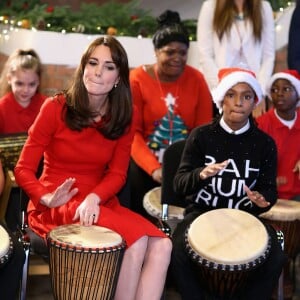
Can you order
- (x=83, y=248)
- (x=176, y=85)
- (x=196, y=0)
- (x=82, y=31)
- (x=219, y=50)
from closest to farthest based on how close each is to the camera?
(x=83, y=248) < (x=176, y=85) < (x=219, y=50) < (x=82, y=31) < (x=196, y=0)

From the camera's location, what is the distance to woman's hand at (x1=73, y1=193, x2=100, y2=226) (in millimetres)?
3047

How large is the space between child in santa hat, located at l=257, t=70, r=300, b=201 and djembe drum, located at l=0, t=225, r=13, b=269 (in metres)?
1.63

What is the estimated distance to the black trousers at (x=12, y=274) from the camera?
9.59ft

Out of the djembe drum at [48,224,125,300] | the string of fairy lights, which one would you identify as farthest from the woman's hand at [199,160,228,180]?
the string of fairy lights

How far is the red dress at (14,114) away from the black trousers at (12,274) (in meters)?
1.37

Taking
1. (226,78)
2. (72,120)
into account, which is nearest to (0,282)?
(72,120)

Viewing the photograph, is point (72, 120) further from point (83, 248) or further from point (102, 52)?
point (83, 248)

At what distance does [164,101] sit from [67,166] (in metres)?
1.05

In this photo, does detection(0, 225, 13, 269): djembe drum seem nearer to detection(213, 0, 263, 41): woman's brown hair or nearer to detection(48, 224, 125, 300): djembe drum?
detection(48, 224, 125, 300): djembe drum

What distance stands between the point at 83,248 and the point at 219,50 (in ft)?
6.93

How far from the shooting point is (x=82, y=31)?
5.27m

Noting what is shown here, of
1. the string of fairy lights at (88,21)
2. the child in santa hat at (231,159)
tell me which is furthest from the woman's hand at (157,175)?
the string of fairy lights at (88,21)

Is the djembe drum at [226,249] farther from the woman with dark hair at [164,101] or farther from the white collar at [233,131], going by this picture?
the woman with dark hair at [164,101]

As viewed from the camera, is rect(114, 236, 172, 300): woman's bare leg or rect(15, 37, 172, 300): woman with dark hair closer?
rect(114, 236, 172, 300): woman's bare leg
